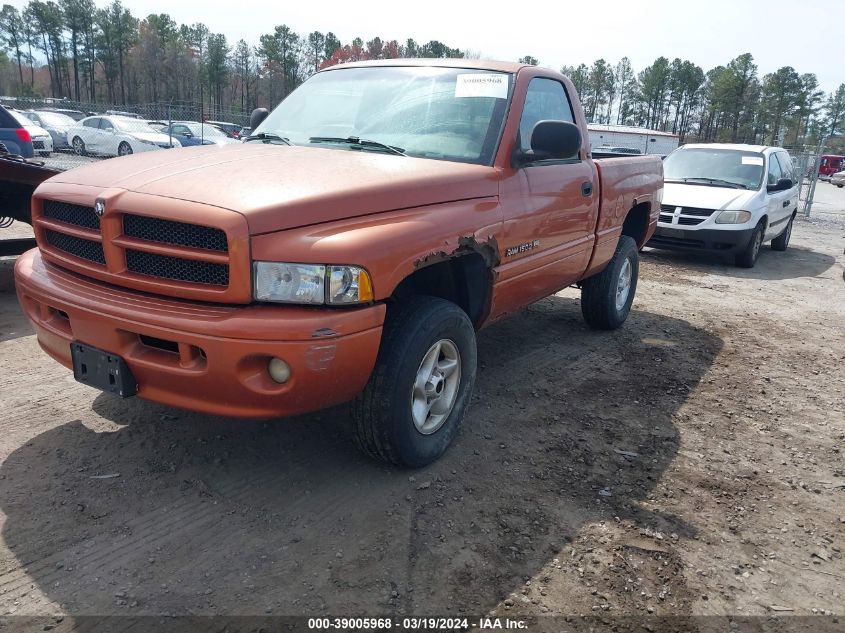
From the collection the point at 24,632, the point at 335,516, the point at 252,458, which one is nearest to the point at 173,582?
the point at 24,632

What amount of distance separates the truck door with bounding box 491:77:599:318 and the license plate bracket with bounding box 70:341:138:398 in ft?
6.41

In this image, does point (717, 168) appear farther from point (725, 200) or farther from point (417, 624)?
point (417, 624)

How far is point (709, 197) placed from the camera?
9961mm

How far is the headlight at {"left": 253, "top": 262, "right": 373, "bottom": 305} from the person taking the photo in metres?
2.52

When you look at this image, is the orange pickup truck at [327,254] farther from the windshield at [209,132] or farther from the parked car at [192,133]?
the windshield at [209,132]

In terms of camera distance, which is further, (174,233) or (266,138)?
(266,138)

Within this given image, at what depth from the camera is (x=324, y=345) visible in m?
2.52

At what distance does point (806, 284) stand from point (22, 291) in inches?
369

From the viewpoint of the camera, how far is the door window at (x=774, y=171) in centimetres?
1052

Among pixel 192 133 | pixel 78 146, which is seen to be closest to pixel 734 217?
pixel 192 133

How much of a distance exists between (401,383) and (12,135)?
8565 mm

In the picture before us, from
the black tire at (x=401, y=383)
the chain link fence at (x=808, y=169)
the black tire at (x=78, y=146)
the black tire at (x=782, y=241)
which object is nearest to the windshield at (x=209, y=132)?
the black tire at (x=78, y=146)

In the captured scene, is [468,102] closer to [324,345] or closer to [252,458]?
[324,345]

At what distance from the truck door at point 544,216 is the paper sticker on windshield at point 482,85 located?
0.19m
